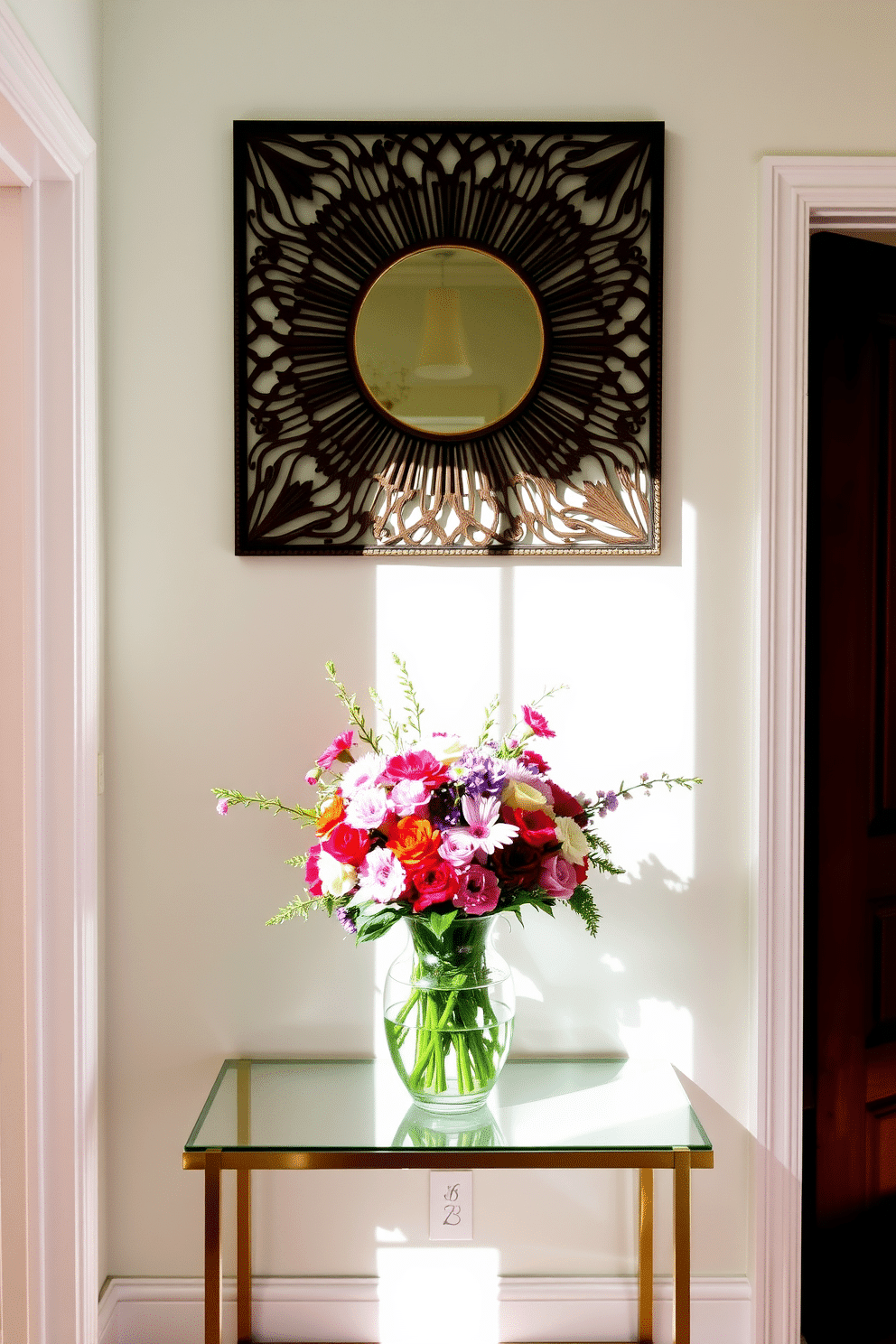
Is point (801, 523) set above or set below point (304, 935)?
above

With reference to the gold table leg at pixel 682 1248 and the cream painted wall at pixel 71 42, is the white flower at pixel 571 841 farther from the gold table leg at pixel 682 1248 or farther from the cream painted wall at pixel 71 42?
the cream painted wall at pixel 71 42

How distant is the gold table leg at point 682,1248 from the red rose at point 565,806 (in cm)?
52

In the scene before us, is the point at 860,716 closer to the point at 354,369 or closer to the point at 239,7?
the point at 354,369

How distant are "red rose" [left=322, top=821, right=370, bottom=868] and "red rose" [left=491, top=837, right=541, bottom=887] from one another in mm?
193

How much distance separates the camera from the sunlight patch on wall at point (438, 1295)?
1667 millimetres

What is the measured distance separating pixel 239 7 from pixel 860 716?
1718 mm

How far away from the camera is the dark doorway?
1.80 m

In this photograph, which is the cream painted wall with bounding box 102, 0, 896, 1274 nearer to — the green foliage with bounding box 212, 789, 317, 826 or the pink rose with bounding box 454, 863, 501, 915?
the green foliage with bounding box 212, 789, 317, 826

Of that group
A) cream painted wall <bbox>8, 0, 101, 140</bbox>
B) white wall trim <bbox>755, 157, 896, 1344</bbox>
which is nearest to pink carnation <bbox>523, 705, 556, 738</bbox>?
white wall trim <bbox>755, 157, 896, 1344</bbox>

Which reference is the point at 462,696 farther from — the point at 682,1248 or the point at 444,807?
the point at 682,1248

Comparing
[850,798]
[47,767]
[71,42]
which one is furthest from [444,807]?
[71,42]

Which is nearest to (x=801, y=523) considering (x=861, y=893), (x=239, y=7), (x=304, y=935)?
(x=861, y=893)

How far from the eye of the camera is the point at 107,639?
166 centimetres

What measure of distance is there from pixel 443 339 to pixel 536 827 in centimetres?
86
